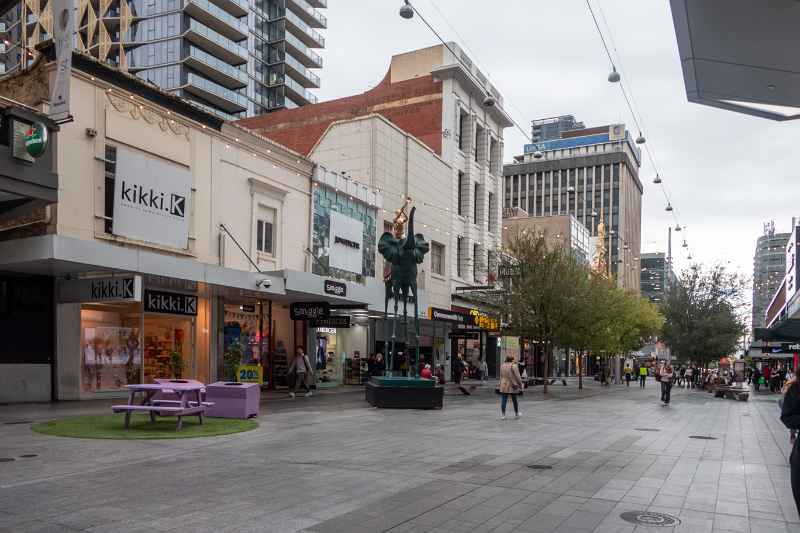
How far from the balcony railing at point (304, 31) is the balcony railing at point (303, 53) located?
83 cm

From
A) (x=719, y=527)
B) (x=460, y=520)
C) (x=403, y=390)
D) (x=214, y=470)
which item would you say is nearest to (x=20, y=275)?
(x=403, y=390)

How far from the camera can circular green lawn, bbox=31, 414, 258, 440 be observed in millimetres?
11789

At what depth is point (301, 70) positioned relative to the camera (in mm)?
73750

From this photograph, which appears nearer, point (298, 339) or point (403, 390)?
point (403, 390)

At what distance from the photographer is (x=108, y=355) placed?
1970 cm

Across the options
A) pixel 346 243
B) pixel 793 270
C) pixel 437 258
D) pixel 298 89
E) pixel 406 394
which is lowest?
pixel 406 394

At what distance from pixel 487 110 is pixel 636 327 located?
61.9ft

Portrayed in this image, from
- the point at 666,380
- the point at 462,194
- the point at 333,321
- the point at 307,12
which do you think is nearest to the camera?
the point at 666,380

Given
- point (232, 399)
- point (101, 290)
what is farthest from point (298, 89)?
point (232, 399)

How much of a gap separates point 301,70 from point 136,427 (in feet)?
215

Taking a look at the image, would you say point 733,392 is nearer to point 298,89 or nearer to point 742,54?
point 742,54

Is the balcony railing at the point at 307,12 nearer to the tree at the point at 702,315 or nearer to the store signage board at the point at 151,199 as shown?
the tree at the point at 702,315

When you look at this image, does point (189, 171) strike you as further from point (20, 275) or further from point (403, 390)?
point (403, 390)

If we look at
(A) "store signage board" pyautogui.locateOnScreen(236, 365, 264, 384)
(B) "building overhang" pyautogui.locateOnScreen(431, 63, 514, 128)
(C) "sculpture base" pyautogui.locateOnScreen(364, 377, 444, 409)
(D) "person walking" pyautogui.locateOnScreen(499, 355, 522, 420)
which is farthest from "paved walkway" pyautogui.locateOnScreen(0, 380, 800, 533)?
(B) "building overhang" pyautogui.locateOnScreen(431, 63, 514, 128)
